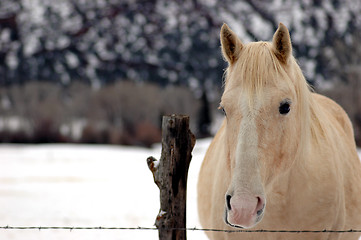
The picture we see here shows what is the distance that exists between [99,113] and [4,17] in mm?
106265

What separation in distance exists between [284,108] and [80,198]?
28.5 ft

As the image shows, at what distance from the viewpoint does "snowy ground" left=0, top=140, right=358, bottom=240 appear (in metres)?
6.56

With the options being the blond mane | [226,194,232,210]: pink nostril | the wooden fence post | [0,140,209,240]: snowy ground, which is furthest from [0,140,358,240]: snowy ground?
[226,194,232,210]: pink nostril

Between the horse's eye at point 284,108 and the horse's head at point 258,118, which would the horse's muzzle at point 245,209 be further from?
the horse's eye at point 284,108

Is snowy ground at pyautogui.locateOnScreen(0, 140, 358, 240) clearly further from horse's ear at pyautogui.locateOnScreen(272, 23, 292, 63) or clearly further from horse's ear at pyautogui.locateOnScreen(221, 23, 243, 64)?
horse's ear at pyautogui.locateOnScreen(272, 23, 292, 63)

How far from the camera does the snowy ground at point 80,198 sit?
656 centimetres

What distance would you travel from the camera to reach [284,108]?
228cm

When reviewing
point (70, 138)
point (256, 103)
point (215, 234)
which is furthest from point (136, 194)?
point (70, 138)

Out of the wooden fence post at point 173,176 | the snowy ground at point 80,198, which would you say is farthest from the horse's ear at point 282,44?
the snowy ground at point 80,198

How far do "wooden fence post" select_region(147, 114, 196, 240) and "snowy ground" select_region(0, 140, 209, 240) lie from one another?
12.2 ft

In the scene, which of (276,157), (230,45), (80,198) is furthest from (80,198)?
(276,157)

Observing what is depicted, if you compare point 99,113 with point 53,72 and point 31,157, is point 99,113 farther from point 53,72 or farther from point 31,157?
point 53,72

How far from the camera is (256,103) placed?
222cm

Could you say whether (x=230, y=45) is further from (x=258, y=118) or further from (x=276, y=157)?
(x=276, y=157)
